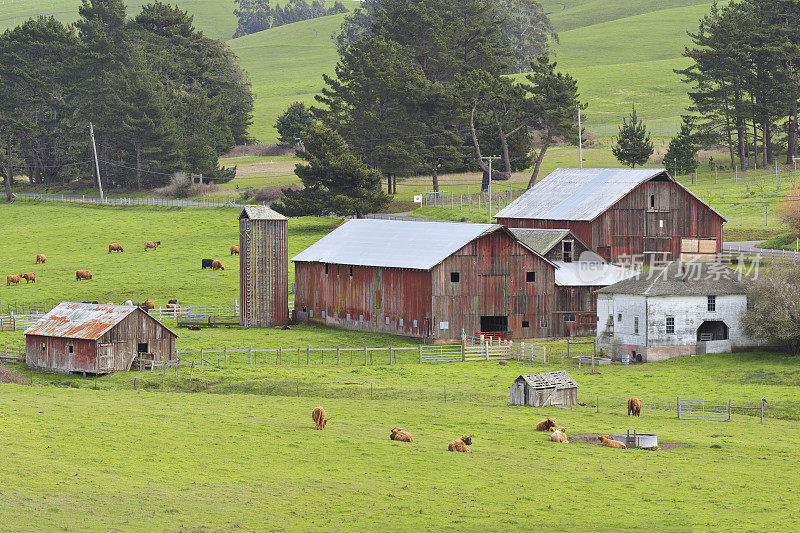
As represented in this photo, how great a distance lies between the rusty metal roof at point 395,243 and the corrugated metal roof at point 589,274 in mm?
5810

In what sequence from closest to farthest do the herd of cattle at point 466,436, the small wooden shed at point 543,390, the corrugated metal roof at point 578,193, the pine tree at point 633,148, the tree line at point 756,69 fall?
1. the herd of cattle at point 466,436
2. the small wooden shed at point 543,390
3. the corrugated metal roof at point 578,193
4. the tree line at point 756,69
5. the pine tree at point 633,148

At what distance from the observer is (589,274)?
70062mm

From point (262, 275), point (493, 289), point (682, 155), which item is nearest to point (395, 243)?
point (493, 289)

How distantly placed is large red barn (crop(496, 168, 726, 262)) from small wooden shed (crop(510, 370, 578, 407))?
3220 cm

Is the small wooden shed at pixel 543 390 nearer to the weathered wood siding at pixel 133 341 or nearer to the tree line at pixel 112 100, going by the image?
the weathered wood siding at pixel 133 341

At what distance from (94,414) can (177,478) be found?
945 centimetres

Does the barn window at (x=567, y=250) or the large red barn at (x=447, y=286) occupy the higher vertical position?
the barn window at (x=567, y=250)

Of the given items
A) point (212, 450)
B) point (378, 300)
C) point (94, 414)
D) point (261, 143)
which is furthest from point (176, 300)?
point (261, 143)

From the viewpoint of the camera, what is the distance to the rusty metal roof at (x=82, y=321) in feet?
174

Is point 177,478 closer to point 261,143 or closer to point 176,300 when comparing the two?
point 176,300

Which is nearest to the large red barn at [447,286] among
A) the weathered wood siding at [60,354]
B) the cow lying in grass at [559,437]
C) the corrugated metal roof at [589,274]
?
the corrugated metal roof at [589,274]

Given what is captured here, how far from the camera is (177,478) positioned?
32.2 metres

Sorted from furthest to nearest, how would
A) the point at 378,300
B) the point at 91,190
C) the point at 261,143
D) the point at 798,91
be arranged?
the point at 261,143
the point at 91,190
the point at 798,91
the point at 378,300

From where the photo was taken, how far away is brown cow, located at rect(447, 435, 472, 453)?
36.9 meters
